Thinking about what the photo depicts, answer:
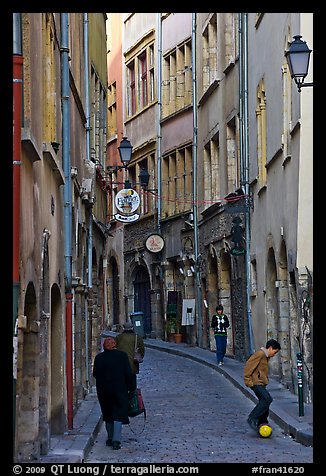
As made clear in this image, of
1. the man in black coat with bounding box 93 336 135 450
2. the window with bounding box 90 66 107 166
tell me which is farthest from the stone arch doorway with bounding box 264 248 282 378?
the man in black coat with bounding box 93 336 135 450

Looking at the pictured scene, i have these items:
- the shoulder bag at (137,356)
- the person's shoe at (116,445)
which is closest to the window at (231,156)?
the shoulder bag at (137,356)

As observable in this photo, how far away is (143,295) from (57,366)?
1039 inches

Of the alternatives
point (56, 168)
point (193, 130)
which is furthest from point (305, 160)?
point (193, 130)

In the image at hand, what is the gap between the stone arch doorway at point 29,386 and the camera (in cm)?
1214

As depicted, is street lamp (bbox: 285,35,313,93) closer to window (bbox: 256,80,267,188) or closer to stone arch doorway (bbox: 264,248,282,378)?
stone arch doorway (bbox: 264,248,282,378)

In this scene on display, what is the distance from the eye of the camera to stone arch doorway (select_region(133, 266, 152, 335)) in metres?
41.2

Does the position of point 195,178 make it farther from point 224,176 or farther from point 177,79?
point 224,176

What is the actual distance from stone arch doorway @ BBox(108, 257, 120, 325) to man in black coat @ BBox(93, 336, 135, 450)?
96.3 ft

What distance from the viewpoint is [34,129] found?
41.9 feet

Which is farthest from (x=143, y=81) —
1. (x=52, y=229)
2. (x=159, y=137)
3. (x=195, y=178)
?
(x=52, y=229)

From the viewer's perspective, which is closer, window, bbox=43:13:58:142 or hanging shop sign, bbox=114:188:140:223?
window, bbox=43:13:58:142

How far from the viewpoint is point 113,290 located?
45.3 metres

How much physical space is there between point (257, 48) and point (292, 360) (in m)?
7.65
